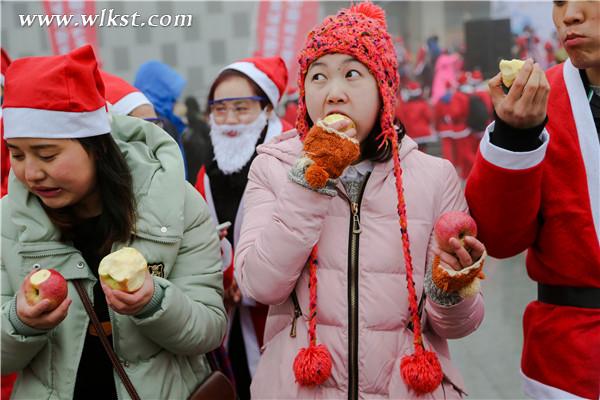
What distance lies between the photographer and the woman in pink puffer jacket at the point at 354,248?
194 cm

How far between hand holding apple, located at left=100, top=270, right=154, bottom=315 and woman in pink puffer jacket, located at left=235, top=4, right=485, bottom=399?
302mm

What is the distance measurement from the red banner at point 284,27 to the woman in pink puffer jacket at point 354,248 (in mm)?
8064

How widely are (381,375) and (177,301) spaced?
2.05 ft

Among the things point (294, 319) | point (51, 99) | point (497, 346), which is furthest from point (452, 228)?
point (497, 346)

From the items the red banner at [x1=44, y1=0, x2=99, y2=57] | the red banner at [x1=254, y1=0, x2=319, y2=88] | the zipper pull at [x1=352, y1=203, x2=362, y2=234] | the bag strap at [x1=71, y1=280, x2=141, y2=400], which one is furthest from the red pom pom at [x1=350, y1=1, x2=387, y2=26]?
the red banner at [x1=254, y1=0, x2=319, y2=88]

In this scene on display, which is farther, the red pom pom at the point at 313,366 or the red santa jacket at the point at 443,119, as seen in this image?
the red santa jacket at the point at 443,119


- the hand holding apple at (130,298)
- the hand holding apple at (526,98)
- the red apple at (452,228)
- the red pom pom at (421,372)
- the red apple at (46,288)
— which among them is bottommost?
the red pom pom at (421,372)

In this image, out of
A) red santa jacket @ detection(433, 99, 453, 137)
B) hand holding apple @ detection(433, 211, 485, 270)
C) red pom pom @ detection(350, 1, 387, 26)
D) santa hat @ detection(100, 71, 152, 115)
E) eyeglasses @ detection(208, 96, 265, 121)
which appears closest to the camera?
hand holding apple @ detection(433, 211, 485, 270)

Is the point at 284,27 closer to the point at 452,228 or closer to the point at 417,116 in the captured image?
the point at 417,116

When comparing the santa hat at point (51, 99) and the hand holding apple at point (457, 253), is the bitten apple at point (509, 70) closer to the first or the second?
the hand holding apple at point (457, 253)

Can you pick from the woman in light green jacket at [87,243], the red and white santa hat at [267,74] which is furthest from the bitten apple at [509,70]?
the red and white santa hat at [267,74]

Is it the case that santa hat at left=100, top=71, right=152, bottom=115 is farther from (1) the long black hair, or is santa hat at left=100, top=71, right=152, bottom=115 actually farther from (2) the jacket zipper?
(2) the jacket zipper

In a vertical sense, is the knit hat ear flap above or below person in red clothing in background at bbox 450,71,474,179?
above

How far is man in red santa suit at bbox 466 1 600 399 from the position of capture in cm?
189
